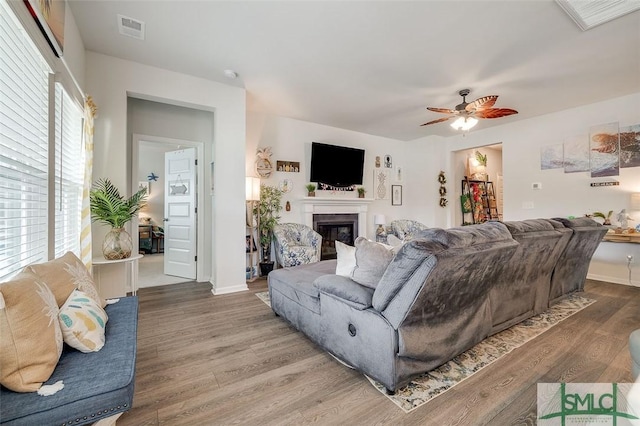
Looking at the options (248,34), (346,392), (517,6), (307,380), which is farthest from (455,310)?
(248,34)

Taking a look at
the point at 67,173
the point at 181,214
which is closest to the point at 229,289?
the point at 181,214

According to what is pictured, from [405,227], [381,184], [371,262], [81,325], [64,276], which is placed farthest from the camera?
[381,184]

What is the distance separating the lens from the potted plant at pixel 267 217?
461 cm

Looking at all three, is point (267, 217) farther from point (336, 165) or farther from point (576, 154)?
point (576, 154)

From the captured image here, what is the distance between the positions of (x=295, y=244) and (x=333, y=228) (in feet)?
4.40

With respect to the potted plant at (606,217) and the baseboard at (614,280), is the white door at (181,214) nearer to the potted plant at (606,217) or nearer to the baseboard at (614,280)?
the potted plant at (606,217)

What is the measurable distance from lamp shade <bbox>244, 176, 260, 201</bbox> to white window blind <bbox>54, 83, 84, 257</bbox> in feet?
6.50

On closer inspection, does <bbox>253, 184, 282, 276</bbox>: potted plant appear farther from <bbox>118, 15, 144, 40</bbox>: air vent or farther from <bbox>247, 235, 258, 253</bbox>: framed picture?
<bbox>118, 15, 144, 40</bbox>: air vent

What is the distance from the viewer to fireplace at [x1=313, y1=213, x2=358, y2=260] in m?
5.40

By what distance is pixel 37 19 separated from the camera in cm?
163

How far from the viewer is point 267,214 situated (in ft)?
15.7

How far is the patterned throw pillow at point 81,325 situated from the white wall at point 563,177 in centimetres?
614

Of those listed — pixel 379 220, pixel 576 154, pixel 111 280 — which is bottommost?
pixel 111 280

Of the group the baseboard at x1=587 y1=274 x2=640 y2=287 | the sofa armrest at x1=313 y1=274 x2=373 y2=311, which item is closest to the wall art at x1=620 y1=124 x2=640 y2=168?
the baseboard at x1=587 y1=274 x2=640 y2=287
